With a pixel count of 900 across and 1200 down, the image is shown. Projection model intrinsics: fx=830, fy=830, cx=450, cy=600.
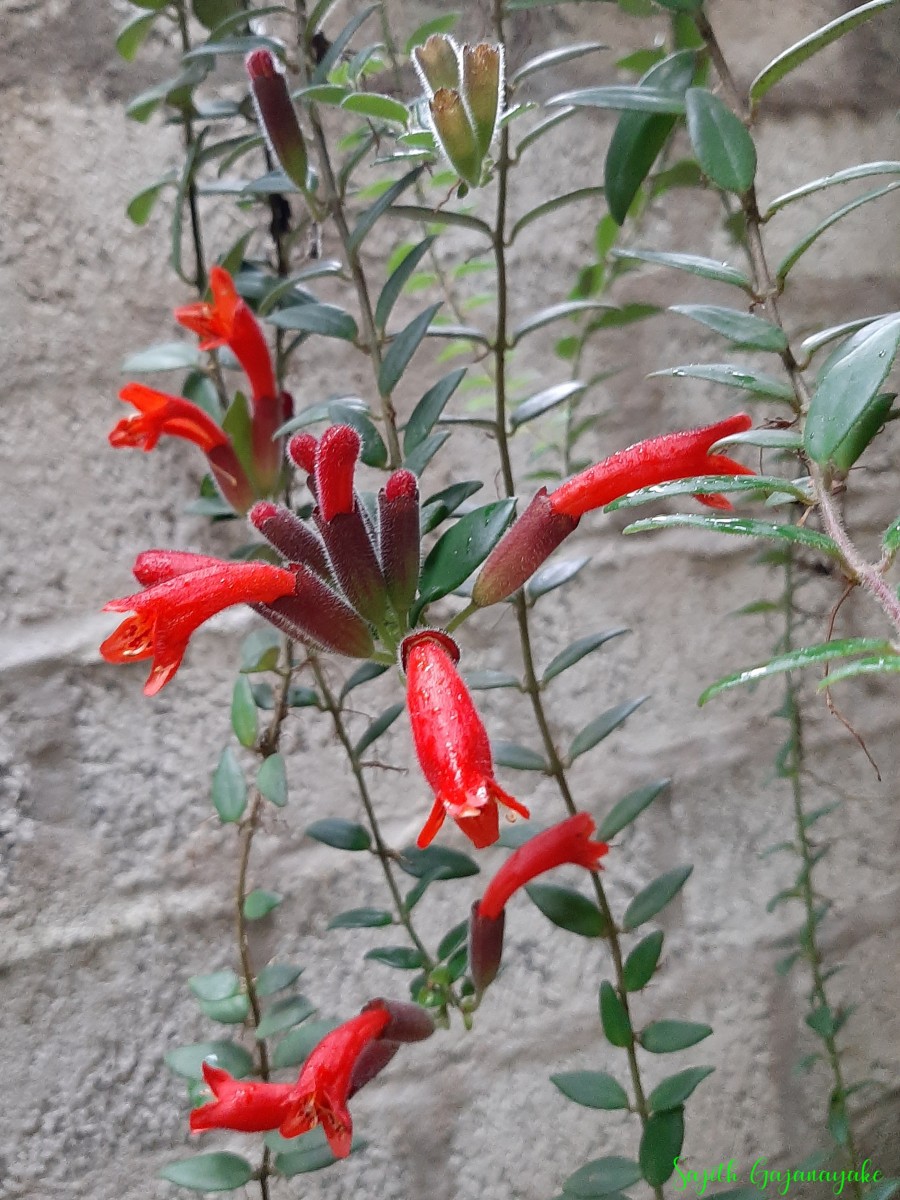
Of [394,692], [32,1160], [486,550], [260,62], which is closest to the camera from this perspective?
[486,550]

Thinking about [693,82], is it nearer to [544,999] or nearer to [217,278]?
[217,278]

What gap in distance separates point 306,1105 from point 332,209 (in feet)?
→ 1.64

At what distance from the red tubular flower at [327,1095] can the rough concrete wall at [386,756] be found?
0.93 ft

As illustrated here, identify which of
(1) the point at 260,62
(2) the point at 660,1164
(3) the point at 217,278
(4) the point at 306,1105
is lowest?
(2) the point at 660,1164

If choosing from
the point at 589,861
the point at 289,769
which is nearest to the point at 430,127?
the point at 589,861

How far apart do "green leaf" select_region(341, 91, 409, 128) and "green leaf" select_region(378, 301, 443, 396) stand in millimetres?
94

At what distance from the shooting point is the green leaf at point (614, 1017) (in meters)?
0.50

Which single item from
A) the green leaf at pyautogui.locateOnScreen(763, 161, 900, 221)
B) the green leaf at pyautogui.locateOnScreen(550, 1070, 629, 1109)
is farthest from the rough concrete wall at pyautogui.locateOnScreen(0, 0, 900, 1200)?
the green leaf at pyautogui.locateOnScreen(763, 161, 900, 221)

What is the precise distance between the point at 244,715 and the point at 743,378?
1.34ft

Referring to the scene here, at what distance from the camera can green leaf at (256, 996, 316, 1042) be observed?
1.74 feet

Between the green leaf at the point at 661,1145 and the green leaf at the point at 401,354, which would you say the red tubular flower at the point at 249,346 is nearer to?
the green leaf at the point at 401,354

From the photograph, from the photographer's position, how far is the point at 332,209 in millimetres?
502

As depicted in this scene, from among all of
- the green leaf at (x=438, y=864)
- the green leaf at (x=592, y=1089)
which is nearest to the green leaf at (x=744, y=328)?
the green leaf at (x=438, y=864)

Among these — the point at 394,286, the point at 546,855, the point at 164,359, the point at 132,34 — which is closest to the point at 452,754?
the point at 546,855
